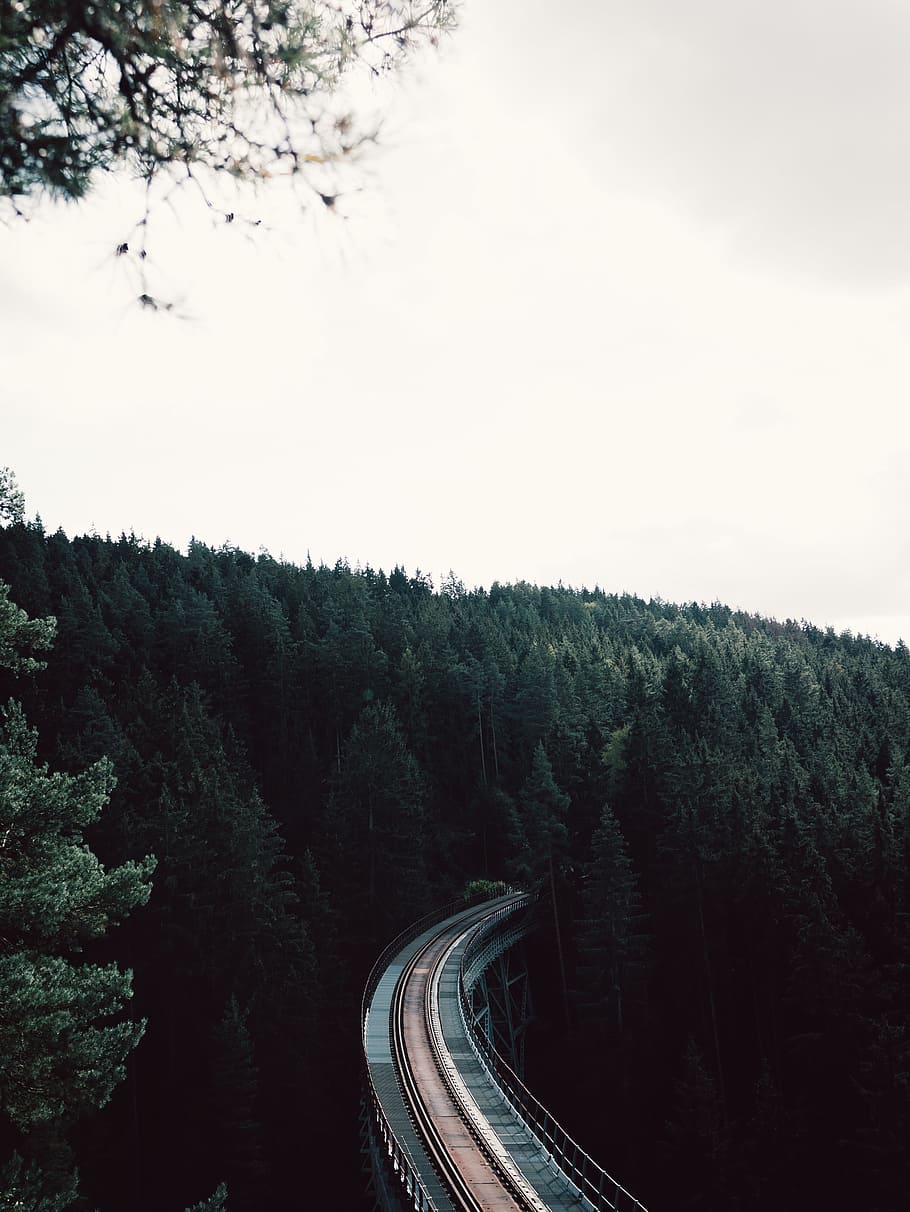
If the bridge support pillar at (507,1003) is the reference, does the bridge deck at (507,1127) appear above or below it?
above

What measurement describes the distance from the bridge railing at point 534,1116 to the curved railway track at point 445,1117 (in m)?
1.07

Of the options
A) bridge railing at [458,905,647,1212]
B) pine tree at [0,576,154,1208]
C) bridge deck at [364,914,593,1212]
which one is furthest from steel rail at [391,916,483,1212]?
pine tree at [0,576,154,1208]

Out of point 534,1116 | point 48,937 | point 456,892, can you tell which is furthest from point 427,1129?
point 456,892

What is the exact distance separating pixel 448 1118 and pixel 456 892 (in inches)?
1593

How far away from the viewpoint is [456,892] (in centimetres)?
5831

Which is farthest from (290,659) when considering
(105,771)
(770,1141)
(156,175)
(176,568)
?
(156,175)

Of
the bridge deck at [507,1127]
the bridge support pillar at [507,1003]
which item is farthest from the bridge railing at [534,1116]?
the bridge support pillar at [507,1003]

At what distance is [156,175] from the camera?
15.2 feet

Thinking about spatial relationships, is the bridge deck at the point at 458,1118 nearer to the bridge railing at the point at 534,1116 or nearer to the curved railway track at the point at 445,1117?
the curved railway track at the point at 445,1117

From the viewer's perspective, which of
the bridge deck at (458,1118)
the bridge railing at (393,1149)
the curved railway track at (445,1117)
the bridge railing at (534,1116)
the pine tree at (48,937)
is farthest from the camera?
the bridge railing at (534,1116)

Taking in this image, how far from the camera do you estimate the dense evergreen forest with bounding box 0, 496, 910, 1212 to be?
28.4m

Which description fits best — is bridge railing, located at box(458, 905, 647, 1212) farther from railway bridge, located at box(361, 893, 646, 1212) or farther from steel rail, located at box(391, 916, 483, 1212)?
steel rail, located at box(391, 916, 483, 1212)

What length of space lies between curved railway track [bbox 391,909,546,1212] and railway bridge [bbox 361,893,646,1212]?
1.2 inches

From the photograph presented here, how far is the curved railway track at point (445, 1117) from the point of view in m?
15.0
